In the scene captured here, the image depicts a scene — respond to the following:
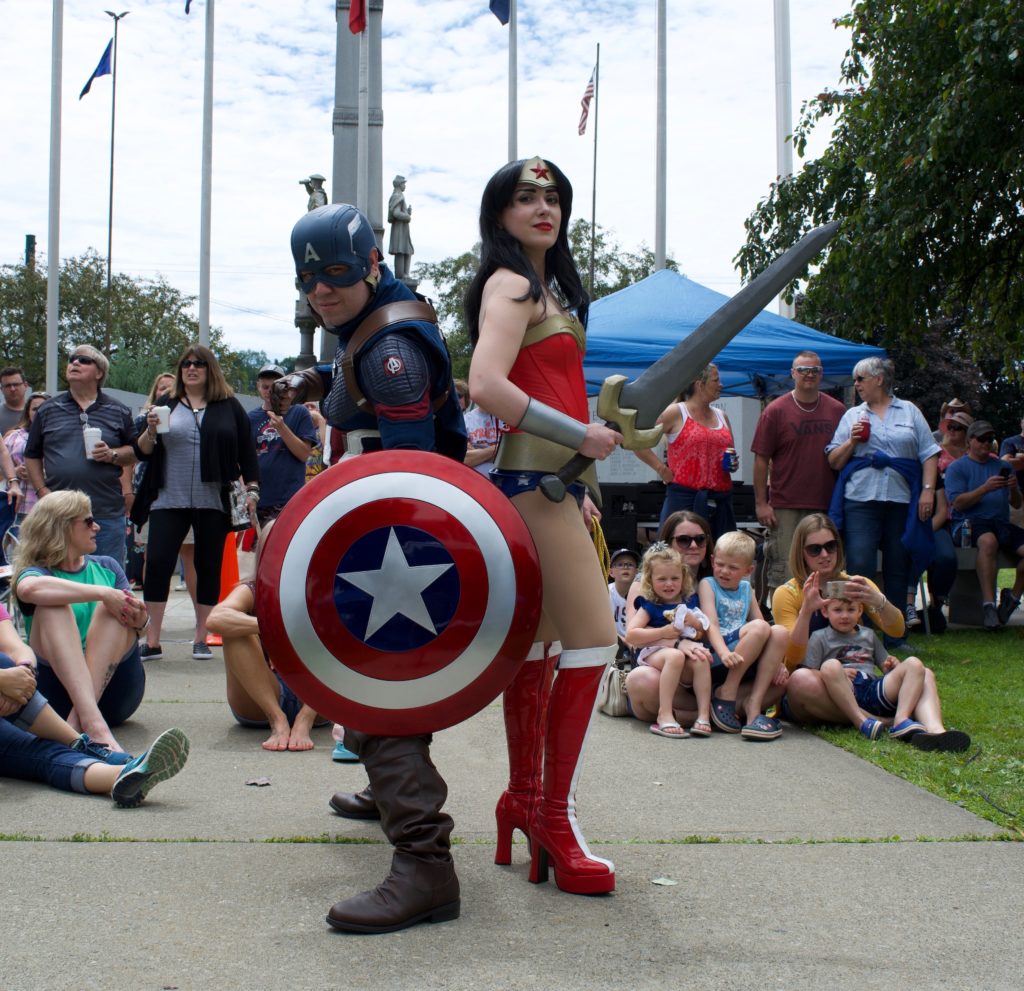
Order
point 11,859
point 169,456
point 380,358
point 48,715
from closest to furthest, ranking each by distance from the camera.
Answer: point 380,358 < point 11,859 < point 48,715 < point 169,456

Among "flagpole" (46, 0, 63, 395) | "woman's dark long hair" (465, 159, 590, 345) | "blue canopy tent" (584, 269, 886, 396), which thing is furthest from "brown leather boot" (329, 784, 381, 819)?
"flagpole" (46, 0, 63, 395)

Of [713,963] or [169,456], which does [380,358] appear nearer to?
[713,963]

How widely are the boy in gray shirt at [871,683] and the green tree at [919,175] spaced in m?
4.97

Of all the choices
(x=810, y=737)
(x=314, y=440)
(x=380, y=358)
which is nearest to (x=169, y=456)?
(x=314, y=440)

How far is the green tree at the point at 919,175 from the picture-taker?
28.8ft

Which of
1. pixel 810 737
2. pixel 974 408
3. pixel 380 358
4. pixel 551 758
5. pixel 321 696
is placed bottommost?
pixel 810 737

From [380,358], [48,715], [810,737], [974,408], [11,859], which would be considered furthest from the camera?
[974,408]

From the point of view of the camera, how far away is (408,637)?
2.64 metres

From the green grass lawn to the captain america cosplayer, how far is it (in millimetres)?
1841

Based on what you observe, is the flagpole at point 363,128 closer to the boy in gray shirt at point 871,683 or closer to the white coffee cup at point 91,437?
the white coffee cup at point 91,437

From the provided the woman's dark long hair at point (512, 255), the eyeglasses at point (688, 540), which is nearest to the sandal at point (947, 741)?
the eyeglasses at point (688, 540)

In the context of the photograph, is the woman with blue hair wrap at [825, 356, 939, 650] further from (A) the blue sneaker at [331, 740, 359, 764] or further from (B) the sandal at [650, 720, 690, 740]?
(A) the blue sneaker at [331, 740, 359, 764]

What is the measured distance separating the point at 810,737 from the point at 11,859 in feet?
10.9

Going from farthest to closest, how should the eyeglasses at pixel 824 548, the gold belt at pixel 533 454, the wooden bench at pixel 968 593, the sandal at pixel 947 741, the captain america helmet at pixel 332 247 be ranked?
the wooden bench at pixel 968 593 < the eyeglasses at pixel 824 548 < the sandal at pixel 947 741 < the gold belt at pixel 533 454 < the captain america helmet at pixel 332 247
